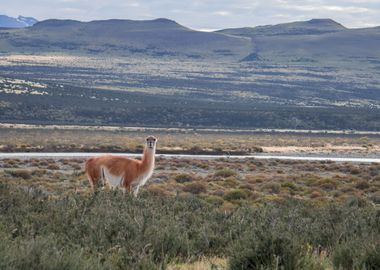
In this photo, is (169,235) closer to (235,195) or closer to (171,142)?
(235,195)

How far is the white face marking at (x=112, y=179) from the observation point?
1333cm

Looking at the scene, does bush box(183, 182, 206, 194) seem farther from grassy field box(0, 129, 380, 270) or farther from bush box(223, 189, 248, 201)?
grassy field box(0, 129, 380, 270)

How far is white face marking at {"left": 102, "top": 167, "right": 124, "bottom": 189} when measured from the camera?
1333 centimetres

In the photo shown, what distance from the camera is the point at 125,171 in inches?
525

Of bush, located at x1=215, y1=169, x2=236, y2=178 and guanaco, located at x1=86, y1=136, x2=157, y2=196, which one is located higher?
guanaco, located at x1=86, y1=136, x2=157, y2=196

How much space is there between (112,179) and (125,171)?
0.96ft

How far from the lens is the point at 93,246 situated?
23.9 feet

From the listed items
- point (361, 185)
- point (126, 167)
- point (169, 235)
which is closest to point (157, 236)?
point (169, 235)

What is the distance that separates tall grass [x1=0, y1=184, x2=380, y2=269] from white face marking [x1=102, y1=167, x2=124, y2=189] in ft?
7.35

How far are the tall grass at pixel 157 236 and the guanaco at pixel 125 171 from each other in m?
2.08

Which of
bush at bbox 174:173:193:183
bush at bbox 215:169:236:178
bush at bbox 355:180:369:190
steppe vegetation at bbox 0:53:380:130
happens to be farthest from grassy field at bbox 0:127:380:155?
bush at bbox 355:180:369:190

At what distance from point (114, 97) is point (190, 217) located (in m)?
96.7

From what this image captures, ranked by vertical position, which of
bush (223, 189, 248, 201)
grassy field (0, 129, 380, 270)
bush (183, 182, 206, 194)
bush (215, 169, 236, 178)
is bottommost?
bush (215, 169, 236, 178)

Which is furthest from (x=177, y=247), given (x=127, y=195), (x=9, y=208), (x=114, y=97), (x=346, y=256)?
(x=114, y=97)
